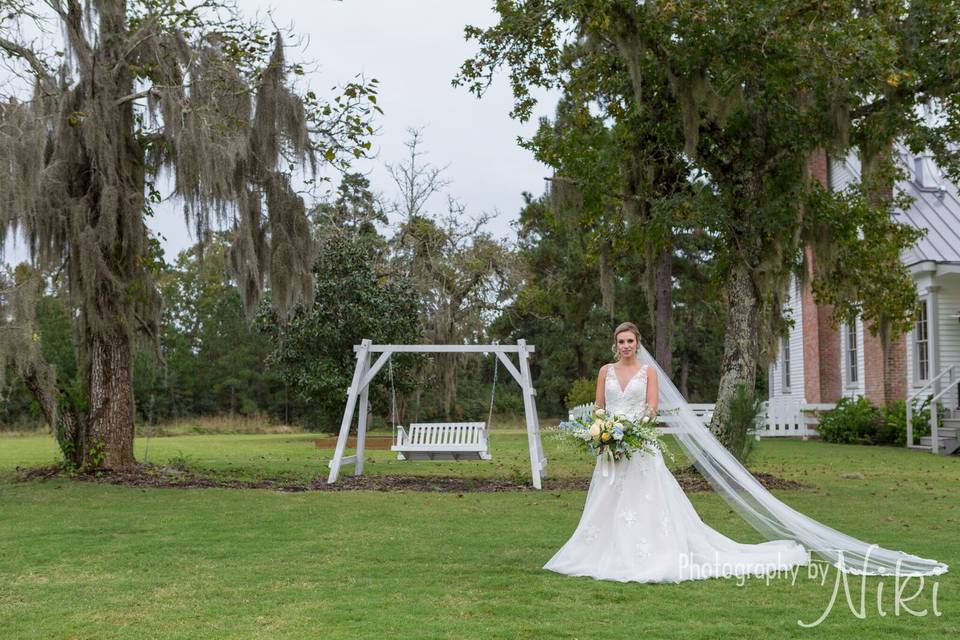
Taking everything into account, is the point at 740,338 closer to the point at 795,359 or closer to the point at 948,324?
the point at 948,324

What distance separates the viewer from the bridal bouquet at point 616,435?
6348 millimetres

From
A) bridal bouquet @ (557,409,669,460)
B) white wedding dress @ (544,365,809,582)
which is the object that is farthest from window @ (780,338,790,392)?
bridal bouquet @ (557,409,669,460)

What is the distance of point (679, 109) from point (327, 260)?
13.6m

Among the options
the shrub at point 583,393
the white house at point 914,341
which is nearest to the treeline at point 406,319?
the shrub at point 583,393

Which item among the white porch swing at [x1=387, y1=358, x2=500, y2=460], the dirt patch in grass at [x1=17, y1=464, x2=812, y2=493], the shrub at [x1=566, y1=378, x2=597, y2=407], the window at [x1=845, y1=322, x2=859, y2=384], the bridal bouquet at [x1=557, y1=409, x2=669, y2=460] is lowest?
the dirt patch in grass at [x1=17, y1=464, x2=812, y2=493]

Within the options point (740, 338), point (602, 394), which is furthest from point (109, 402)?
point (740, 338)

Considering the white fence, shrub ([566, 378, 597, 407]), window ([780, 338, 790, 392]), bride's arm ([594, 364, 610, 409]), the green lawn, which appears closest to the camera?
the green lawn

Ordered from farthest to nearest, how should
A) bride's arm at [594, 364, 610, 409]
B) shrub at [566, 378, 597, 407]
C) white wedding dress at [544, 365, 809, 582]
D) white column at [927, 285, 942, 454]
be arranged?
shrub at [566, 378, 597, 407] < white column at [927, 285, 942, 454] < bride's arm at [594, 364, 610, 409] < white wedding dress at [544, 365, 809, 582]

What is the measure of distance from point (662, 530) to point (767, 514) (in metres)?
1.12

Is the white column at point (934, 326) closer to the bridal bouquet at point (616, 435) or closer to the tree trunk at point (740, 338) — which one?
the tree trunk at point (740, 338)

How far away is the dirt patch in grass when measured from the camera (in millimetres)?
11492

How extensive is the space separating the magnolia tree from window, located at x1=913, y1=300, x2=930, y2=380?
13846 mm

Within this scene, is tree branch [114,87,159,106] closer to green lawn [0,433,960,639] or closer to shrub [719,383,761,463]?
green lawn [0,433,960,639]

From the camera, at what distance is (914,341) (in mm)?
20469
